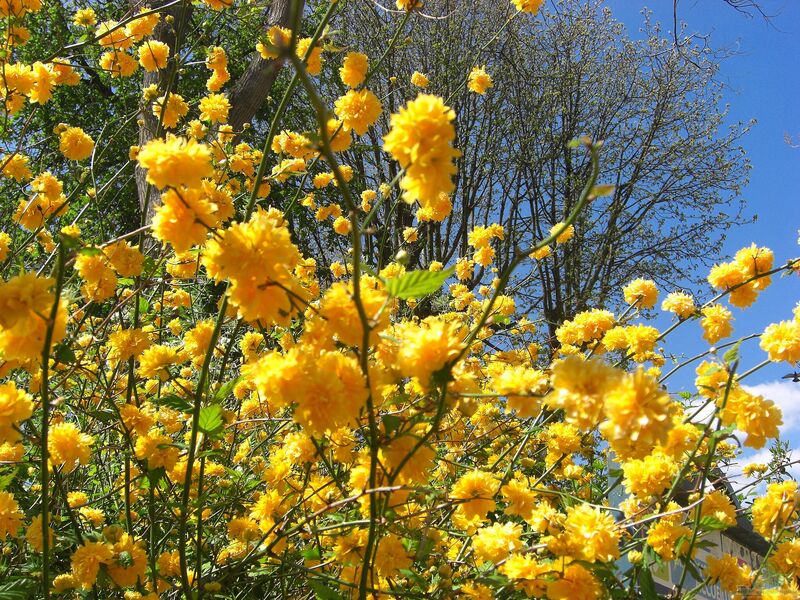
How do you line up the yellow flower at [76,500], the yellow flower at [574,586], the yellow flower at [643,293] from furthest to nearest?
the yellow flower at [643,293]
the yellow flower at [76,500]
the yellow flower at [574,586]

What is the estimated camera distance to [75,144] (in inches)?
107

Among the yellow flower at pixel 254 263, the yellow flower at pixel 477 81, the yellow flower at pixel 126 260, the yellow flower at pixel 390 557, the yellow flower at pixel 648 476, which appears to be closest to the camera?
the yellow flower at pixel 254 263

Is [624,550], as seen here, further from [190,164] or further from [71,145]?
[71,145]

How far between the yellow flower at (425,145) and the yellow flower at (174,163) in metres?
0.38

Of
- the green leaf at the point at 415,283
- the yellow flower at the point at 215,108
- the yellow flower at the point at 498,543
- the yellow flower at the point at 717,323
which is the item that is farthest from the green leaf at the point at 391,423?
the yellow flower at the point at 215,108

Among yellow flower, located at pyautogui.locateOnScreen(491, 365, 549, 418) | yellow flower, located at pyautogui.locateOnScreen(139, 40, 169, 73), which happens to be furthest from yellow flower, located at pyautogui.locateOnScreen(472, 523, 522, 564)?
yellow flower, located at pyautogui.locateOnScreen(139, 40, 169, 73)

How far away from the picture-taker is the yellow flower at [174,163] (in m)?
1.12

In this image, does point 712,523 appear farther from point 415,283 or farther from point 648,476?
point 415,283

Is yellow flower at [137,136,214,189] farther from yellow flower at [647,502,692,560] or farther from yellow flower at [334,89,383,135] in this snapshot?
yellow flower at [647,502,692,560]

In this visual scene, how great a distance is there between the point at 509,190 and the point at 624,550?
11731 millimetres

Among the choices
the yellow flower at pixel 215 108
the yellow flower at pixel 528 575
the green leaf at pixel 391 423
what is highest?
the yellow flower at pixel 215 108

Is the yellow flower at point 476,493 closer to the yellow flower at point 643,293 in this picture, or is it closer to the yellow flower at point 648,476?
the yellow flower at point 648,476

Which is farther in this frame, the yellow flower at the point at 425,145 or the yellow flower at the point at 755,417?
the yellow flower at the point at 755,417

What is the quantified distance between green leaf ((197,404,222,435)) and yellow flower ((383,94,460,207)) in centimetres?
73
